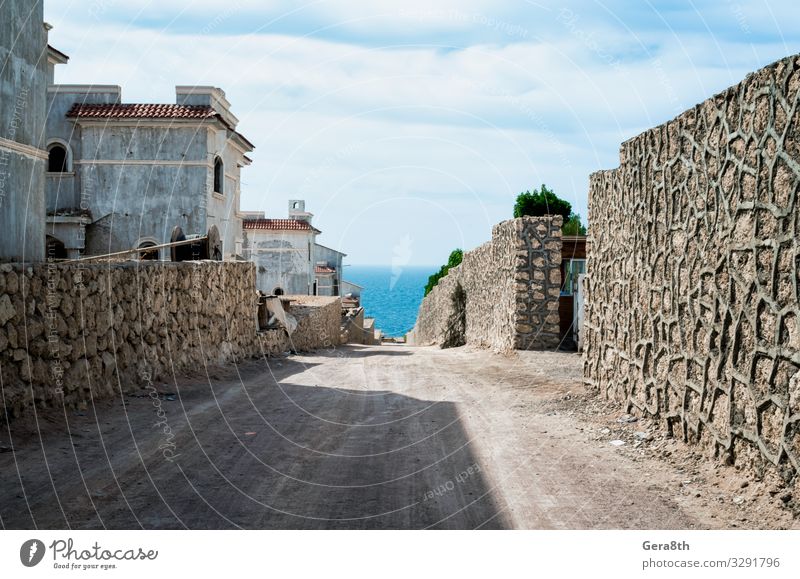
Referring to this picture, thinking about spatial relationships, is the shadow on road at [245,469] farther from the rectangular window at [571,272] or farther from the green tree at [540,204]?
the green tree at [540,204]

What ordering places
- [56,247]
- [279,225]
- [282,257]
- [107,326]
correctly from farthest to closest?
1. [279,225]
2. [282,257]
3. [56,247]
4. [107,326]

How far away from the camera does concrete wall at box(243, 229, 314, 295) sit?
148 ft

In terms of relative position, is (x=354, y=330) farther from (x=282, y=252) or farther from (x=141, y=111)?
(x=141, y=111)

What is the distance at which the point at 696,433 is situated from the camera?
7242mm

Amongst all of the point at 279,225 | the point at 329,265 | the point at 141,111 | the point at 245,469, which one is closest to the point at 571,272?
the point at 245,469

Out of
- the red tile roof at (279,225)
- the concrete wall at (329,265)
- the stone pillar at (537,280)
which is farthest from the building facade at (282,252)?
the stone pillar at (537,280)

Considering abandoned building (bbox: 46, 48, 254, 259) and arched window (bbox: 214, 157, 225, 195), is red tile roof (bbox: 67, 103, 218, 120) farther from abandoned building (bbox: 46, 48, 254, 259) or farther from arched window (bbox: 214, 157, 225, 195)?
arched window (bbox: 214, 157, 225, 195)

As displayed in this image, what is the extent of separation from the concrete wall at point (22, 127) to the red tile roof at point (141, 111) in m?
16.2

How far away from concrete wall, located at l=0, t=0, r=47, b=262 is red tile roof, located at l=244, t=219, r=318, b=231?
110 ft

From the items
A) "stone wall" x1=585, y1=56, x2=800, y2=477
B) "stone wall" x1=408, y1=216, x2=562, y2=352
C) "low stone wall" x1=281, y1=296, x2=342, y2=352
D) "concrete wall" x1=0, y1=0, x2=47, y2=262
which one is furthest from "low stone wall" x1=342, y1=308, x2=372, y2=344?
"stone wall" x1=585, y1=56, x2=800, y2=477

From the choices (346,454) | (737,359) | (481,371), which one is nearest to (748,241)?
(737,359)

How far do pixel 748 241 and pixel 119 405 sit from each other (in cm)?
764

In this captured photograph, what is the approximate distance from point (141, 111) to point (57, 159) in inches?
155

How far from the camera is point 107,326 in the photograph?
396 inches
